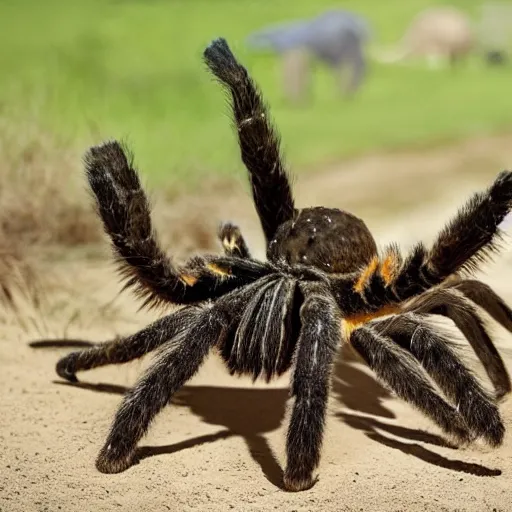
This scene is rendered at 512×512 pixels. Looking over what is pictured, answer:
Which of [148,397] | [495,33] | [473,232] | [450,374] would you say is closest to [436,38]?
[495,33]

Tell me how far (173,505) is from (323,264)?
0.88 m

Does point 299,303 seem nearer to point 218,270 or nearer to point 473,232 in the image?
point 218,270

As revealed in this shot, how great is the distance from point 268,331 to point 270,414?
0.53 m

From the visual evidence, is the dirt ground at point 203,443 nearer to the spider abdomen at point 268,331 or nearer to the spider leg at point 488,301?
the spider leg at point 488,301

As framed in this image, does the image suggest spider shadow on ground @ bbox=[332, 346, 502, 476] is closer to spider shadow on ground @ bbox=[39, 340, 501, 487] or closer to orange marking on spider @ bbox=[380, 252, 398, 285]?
spider shadow on ground @ bbox=[39, 340, 501, 487]

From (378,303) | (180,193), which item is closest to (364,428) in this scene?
(378,303)

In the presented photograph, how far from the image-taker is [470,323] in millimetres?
2752

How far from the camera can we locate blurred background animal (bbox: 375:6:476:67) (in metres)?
7.86

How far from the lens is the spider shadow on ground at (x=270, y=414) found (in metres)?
2.55

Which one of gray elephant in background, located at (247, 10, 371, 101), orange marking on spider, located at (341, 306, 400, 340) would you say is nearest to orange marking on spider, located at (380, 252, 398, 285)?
orange marking on spider, located at (341, 306, 400, 340)

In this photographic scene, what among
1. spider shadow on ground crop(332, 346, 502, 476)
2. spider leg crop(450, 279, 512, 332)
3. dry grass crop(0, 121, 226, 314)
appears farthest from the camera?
dry grass crop(0, 121, 226, 314)

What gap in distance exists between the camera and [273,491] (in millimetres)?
2283

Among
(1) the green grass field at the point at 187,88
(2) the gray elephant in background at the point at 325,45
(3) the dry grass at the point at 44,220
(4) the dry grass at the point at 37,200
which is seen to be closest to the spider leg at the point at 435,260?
(3) the dry grass at the point at 44,220

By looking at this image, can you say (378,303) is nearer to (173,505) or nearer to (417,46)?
(173,505)
